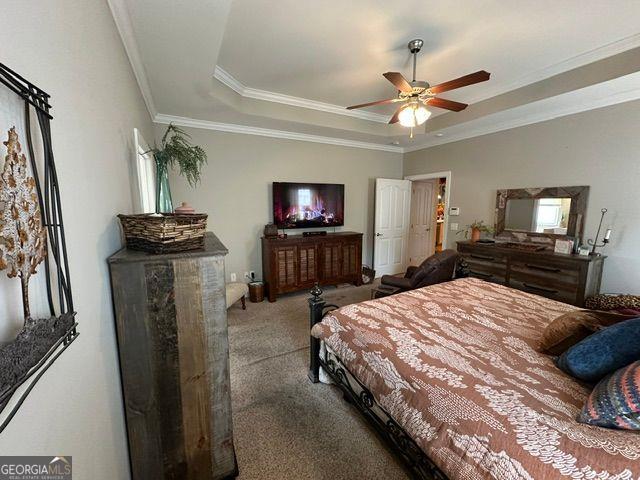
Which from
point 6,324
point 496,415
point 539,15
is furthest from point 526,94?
point 6,324

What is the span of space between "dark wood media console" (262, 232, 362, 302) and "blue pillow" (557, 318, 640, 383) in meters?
3.24

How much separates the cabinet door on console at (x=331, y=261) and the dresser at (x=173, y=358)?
3.09 metres

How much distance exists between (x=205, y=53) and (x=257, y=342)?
107 inches

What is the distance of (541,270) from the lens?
325 centimetres

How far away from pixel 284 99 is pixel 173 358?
11.2ft

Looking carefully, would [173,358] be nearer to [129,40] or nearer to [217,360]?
[217,360]

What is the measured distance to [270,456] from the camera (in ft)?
5.27

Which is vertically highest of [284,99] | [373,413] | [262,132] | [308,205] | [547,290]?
[284,99]

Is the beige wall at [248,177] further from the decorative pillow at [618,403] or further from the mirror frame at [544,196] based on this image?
the decorative pillow at [618,403]

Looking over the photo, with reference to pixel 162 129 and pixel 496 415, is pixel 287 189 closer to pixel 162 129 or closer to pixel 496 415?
pixel 162 129

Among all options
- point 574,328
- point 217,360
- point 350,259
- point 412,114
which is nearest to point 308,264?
point 350,259

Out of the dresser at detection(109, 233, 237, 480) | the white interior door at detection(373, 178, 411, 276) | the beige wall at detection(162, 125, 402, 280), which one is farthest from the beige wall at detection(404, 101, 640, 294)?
the dresser at detection(109, 233, 237, 480)

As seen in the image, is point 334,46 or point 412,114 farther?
point 412,114

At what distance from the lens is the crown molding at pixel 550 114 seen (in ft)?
9.27
